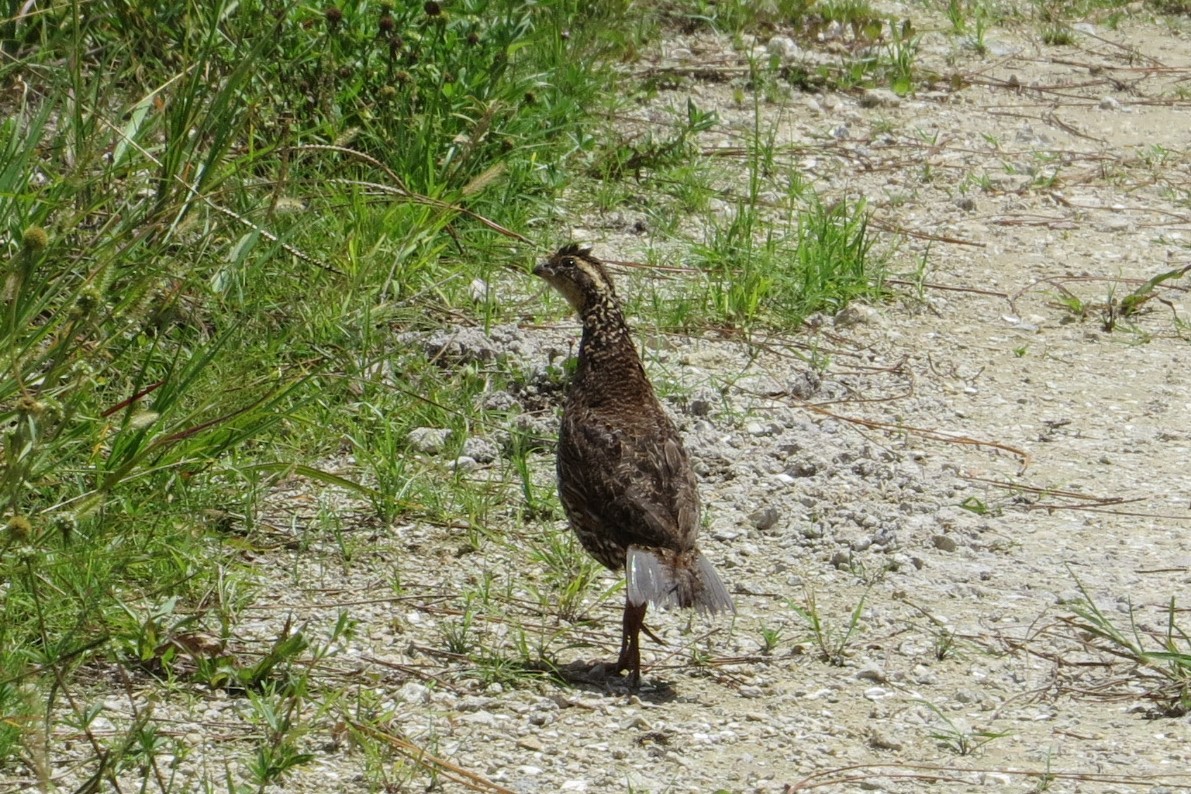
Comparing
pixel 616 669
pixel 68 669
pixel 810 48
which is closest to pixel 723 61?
pixel 810 48

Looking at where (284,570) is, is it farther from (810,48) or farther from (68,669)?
(810,48)

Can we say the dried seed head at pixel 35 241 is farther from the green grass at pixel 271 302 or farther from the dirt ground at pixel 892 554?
the dirt ground at pixel 892 554

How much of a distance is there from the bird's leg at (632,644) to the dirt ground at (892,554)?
0.21ft

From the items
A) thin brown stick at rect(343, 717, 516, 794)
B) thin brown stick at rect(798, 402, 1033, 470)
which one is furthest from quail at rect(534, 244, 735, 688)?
thin brown stick at rect(798, 402, 1033, 470)

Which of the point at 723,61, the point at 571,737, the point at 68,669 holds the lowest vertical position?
the point at 571,737

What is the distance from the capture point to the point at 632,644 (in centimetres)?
427

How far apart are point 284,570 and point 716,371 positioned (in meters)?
2.17

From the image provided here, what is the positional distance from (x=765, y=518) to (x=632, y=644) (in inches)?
45.1

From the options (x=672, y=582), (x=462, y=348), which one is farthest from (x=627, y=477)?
(x=462, y=348)

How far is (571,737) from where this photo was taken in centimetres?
403

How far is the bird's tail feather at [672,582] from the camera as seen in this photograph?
4.10 metres

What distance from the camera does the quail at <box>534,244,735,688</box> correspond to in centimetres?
419

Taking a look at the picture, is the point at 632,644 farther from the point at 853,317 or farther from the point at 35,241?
the point at 853,317

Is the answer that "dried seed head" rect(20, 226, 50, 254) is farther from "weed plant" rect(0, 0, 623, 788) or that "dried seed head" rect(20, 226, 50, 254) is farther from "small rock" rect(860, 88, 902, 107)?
"small rock" rect(860, 88, 902, 107)
